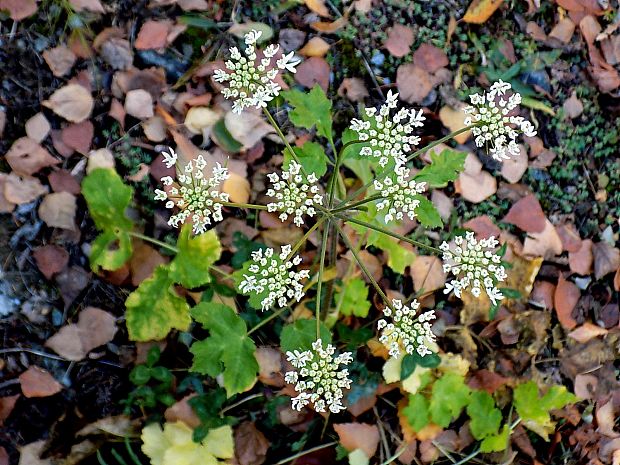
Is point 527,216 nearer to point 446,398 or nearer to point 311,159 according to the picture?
point 446,398

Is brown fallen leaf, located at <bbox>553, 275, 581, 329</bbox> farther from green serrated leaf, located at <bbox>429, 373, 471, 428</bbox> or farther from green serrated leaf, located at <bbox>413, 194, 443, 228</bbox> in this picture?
green serrated leaf, located at <bbox>413, 194, 443, 228</bbox>

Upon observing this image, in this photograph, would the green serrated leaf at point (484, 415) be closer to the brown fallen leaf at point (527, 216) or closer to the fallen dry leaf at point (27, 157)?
the brown fallen leaf at point (527, 216)

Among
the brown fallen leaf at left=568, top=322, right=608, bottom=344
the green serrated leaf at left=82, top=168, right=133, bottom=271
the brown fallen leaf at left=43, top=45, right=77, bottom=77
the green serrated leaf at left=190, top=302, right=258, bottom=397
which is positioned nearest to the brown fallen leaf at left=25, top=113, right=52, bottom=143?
the brown fallen leaf at left=43, top=45, right=77, bottom=77

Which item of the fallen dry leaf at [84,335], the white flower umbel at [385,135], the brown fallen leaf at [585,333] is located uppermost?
the white flower umbel at [385,135]

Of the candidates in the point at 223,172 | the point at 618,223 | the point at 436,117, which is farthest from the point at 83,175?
the point at 618,223

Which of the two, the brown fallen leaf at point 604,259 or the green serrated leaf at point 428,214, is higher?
the green serrated leaf at point 428,214

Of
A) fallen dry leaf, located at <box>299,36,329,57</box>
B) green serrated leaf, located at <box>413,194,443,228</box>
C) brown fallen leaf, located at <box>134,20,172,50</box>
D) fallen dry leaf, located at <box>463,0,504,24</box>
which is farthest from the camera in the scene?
fallen dry leaf, located at <box>463,0,504,24</box>

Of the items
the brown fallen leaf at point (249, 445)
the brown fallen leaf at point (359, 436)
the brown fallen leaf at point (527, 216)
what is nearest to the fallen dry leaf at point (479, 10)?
the brown fallen leaf at point (527, 216)

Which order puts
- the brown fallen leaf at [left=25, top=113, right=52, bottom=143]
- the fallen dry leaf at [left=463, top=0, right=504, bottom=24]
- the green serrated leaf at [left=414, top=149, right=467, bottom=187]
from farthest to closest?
the fallen dry leaf at [left=463, top=0, right=504, bottom=24] → the brown fallen leaf at [left=25, top=113, right=52, bottom=143] → the green serrated leaf at [left=414, top=149, right=467, bottom=187]
